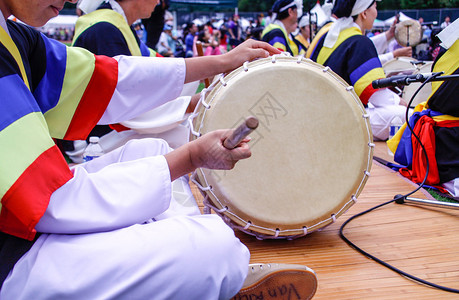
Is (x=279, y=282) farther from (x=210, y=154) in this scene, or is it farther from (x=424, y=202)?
(x=424, y=202)

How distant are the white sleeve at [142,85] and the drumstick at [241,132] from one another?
1.95 ft

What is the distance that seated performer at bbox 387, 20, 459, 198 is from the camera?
2.15 meters

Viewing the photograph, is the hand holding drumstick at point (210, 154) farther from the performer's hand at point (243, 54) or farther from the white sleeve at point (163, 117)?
the white sleeve at point (163, 117)

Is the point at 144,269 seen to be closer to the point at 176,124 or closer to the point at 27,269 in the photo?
the point at 27,269

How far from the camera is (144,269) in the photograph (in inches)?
36.6

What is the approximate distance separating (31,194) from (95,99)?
0.57 m

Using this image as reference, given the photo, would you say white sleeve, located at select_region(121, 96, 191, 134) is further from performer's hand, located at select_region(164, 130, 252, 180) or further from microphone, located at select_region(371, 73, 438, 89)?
performer's hand, located at select_region(164, 130, 252, 180)

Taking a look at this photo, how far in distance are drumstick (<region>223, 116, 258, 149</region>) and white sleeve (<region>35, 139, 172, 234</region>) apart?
0.19 m

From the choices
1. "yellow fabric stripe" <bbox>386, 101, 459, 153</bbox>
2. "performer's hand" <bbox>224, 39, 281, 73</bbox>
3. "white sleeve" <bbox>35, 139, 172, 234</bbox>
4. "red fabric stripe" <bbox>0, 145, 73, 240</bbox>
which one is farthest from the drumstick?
"yellow fabric stripe" <bbox>386, 101, 459, 153</bbox>

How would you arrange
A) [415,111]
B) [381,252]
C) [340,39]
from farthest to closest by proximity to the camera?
[340,39], [415,111], [381,252]

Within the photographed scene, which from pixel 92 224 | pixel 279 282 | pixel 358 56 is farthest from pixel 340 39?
pixel 92 224

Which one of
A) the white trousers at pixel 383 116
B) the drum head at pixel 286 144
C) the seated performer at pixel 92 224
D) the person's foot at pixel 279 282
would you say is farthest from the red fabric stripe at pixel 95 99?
the white trousers at pixel 383 116

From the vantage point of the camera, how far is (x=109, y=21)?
2.34m

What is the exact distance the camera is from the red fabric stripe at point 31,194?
84 cm
